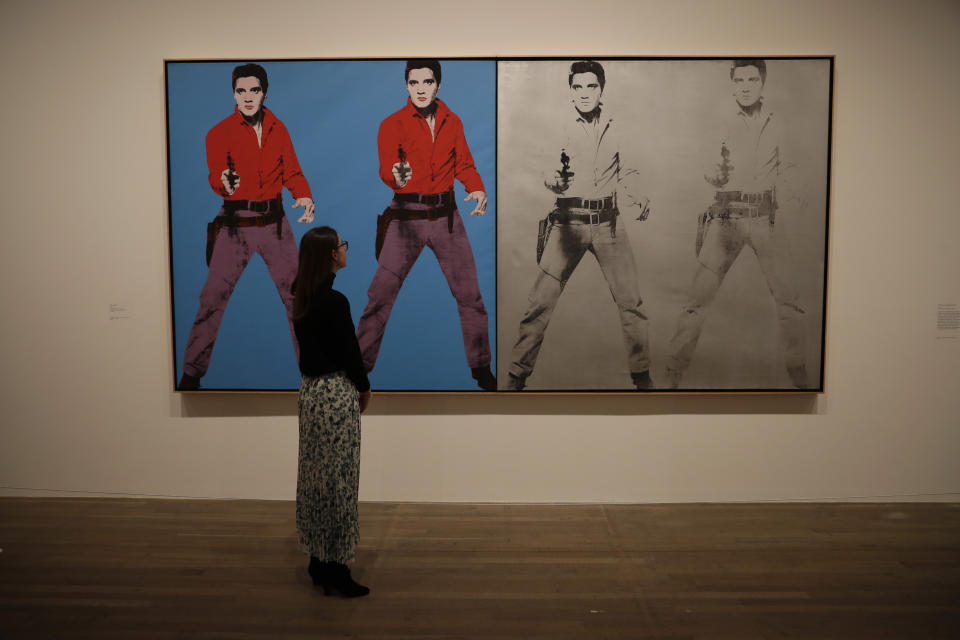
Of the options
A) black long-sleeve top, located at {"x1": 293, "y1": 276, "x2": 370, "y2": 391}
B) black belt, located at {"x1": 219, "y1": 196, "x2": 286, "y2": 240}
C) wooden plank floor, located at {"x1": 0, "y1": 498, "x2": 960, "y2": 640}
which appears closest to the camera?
wooden plank floor, located at {"x1": 0, "y1": 498, "x2": 960, "y2": 640}

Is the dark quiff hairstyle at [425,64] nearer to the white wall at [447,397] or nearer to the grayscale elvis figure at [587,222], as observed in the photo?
the white wall at [447,397]

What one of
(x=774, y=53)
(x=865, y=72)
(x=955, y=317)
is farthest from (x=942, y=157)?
(x=774, y=53)

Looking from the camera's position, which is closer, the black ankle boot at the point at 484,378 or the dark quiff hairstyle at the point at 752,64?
the dark quiff hairstyle at the point at 752,64

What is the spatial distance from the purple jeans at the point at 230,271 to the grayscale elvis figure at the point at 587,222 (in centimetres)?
133

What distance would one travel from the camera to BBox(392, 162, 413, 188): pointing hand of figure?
3.18 meters

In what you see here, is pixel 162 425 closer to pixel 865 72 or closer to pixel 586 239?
pixel 586 239

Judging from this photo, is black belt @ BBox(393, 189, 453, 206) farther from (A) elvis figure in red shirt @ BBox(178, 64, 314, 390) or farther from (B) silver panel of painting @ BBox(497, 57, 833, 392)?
(A) elvis figure in red shirt @ BBox(178, 64, 314, 390)

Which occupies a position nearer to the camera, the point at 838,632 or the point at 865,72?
the point at 838,632

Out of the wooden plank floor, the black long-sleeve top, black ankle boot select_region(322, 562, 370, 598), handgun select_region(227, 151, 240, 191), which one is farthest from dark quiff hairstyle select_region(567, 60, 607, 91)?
black ankle boot select_region(322, 562, 370, 598)

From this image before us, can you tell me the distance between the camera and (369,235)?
10.6ft

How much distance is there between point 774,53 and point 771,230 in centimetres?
95

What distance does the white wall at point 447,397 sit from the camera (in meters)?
3.18

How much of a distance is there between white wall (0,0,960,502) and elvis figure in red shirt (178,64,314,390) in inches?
11.9

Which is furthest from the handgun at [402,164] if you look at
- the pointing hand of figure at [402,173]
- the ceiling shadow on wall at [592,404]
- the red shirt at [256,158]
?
the ceiling shadow on wall at [592,404]
